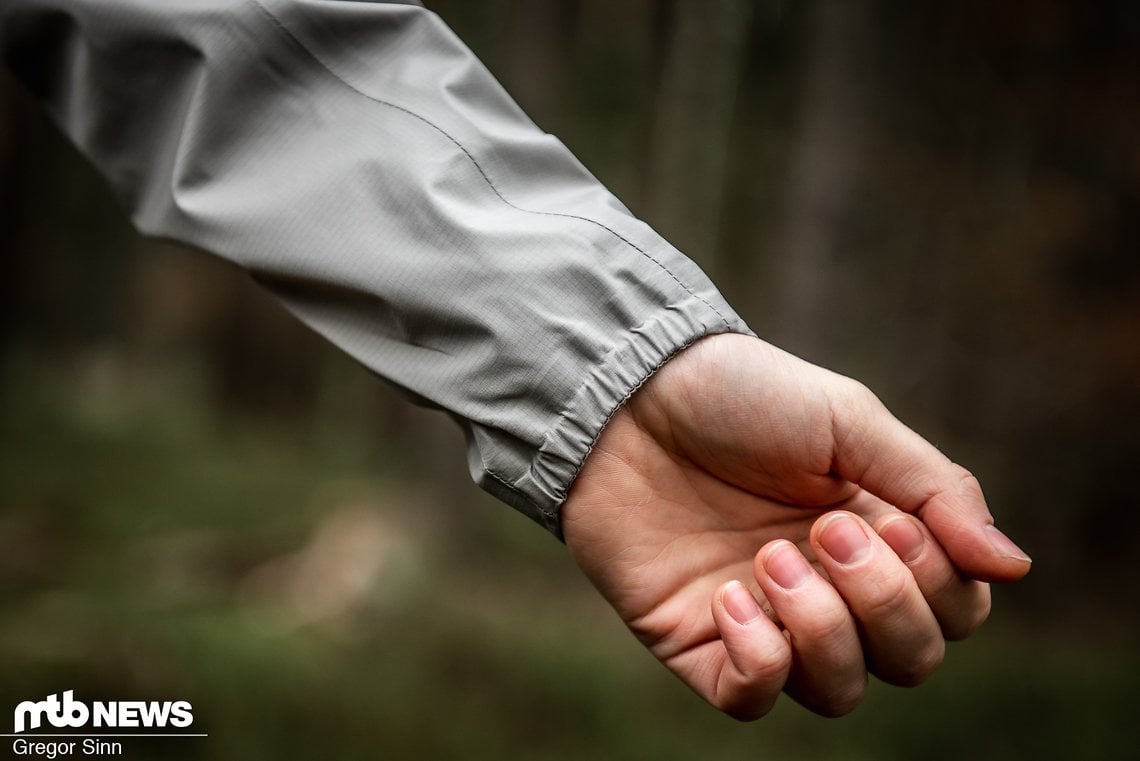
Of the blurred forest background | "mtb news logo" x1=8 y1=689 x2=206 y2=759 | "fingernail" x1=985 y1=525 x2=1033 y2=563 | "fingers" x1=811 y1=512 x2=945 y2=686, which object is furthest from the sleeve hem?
the blurred forest background

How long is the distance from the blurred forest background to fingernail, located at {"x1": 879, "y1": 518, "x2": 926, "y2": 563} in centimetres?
223

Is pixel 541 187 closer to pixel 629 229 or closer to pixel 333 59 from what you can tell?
pixel 629 229

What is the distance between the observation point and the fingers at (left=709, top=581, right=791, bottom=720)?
4.26ft

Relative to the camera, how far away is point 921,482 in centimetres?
134

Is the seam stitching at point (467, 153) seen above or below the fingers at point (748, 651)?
above

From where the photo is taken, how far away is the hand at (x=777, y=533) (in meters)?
1.31

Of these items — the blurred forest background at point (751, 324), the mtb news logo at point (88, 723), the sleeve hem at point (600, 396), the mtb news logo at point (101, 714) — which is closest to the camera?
the sleeve hem at point (600, 396)

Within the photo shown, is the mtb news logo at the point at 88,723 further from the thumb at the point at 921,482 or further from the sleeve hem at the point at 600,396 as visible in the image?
the thumb at the point at 921,482

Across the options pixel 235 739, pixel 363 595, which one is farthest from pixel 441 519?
pixel 235 739

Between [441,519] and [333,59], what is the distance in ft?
13.7

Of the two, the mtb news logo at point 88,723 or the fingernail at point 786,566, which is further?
the mtb news logo at point 88,723

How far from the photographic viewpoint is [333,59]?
1.41 metres

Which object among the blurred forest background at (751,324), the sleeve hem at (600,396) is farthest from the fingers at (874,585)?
the blurred forest background at (751,324)

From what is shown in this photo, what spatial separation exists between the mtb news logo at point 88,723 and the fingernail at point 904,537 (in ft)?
7.69
